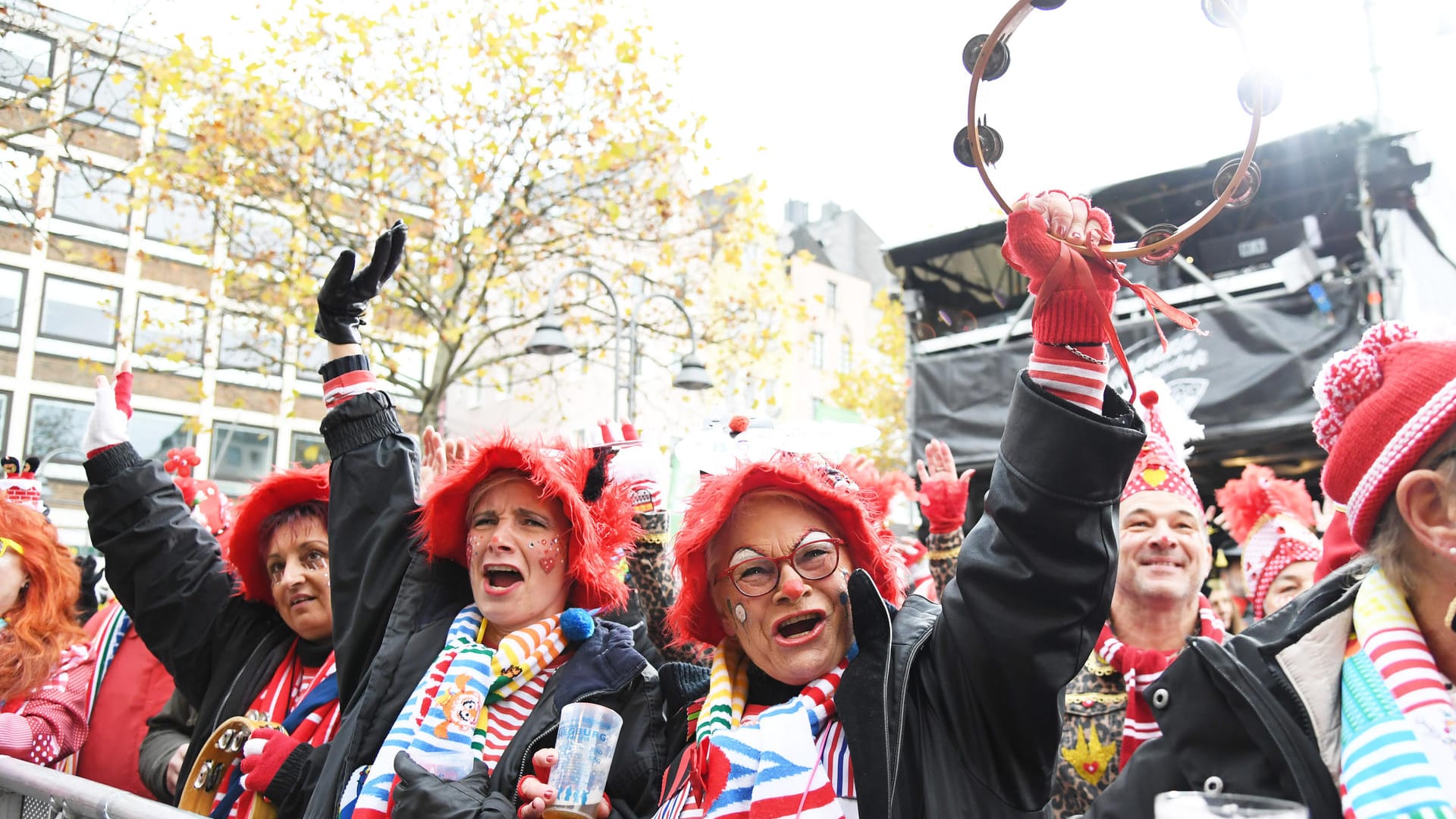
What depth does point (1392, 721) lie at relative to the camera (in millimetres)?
1389

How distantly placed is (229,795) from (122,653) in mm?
1510

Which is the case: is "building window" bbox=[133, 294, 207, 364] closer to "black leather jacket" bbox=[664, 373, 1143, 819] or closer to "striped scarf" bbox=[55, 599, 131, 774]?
"striped scarf" bbox=[55, 599, 131, 774]

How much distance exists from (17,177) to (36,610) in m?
2.98

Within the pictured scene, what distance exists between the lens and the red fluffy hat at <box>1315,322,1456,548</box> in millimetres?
1496

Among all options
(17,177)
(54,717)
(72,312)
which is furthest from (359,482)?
(72,312)

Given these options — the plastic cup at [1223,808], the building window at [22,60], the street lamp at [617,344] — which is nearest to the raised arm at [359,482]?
the plastic cup at [1223,808]

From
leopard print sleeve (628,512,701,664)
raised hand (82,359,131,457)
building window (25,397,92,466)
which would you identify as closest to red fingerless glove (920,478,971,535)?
leopard print sleeve (628,512,701,664)

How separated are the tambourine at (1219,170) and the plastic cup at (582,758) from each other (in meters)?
1.33

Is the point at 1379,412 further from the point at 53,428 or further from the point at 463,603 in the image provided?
the point at 53,428

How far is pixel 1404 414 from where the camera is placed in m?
1.54

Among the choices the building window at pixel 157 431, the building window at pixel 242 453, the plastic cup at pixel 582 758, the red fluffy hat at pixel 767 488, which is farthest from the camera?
the building window at pixel 242 453

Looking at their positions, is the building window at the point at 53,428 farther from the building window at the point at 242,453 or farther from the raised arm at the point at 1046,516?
the raised arm at the point at 1046,516

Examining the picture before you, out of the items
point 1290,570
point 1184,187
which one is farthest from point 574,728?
point 1184,187

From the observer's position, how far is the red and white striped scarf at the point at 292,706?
116 inches
